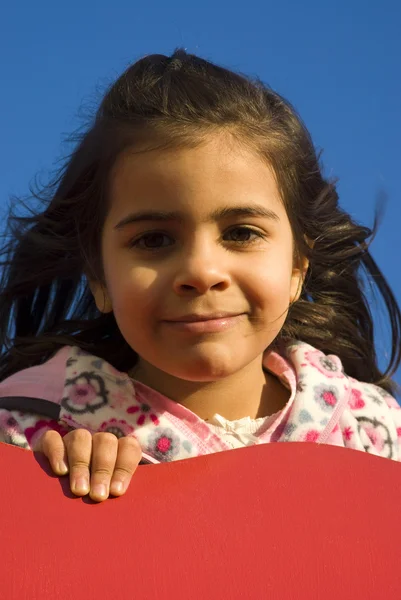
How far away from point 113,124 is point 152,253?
1.45ft

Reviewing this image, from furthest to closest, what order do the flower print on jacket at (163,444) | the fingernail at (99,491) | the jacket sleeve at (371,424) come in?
1. the jacket sleeve at (371,424)
2. the flower print on jacket at (163,444)
3. the fingernail at (99,491)

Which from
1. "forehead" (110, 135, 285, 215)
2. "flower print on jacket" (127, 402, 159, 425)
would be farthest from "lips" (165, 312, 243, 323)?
"flower print on jacket" (127, 402, 159, 425)

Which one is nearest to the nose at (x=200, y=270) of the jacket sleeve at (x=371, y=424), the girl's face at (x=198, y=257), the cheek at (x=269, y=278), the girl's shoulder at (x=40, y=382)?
the girl's face at (x=198, y=257)

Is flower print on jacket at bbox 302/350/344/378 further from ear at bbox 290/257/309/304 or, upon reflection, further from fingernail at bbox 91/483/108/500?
fingernail at bbox 91/483/108/500

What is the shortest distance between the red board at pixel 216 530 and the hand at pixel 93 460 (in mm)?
18

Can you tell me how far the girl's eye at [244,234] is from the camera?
1.92 meters

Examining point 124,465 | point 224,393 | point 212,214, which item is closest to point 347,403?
point 224,393

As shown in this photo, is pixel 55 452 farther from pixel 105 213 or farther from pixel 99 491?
pixel 105 213

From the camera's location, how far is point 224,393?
7.29 feet

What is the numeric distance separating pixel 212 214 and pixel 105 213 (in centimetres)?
37

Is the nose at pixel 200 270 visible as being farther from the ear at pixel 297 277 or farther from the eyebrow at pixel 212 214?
the ear at pixel 297 277

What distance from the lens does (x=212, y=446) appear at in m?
2.09

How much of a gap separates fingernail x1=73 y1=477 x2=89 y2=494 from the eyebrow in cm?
69

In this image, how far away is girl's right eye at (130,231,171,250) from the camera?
6.23ft
